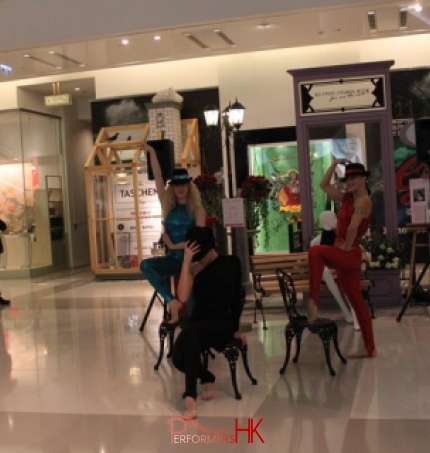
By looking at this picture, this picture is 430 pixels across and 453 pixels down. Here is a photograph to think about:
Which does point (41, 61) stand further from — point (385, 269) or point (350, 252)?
point (350, 252)

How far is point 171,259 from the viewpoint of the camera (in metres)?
5.78

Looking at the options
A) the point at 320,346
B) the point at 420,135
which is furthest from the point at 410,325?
the point at 420,135

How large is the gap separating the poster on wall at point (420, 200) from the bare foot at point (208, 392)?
13.0 feet

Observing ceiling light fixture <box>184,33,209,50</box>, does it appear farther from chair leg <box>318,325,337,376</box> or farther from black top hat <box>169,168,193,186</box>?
chair leg <box>318,325,337,376</box>

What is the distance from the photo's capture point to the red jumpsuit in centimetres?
536

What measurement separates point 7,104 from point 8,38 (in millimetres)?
6248

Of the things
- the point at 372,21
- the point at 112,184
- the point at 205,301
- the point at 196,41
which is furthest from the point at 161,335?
the point at 112,184

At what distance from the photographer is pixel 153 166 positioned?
627 centimetres

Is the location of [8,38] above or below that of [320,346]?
above

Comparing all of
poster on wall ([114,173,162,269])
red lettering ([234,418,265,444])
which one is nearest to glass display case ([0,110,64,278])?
poster on wall ([114,173,162,269])

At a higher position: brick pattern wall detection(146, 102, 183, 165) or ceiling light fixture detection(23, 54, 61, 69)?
ceiling light fixture detection(23, 54, 61, 69)

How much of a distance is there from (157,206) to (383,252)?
5343 mm

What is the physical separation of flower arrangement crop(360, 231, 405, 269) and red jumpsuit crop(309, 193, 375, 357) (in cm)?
226

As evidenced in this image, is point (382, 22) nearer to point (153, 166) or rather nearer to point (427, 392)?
point (153, 166)
